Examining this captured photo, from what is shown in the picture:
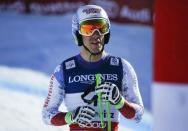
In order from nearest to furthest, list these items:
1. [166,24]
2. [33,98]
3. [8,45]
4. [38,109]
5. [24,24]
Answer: [166,24] → [38,109] → [33,98] → [8,45] → [24,24]

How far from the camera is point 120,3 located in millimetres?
14883

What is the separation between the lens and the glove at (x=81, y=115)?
386 cm

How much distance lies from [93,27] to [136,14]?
10.9 meters

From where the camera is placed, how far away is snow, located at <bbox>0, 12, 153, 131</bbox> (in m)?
7.36

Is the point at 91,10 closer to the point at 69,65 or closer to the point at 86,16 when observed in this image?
the point at 86,16

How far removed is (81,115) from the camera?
3.87 m

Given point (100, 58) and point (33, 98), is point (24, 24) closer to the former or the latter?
point (33, 98)

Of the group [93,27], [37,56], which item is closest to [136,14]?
[37,56]

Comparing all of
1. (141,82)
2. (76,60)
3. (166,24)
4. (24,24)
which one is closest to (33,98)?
(141,82)

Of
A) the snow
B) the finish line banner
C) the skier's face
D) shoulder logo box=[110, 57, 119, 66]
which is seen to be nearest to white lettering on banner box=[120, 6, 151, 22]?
the finish line banner

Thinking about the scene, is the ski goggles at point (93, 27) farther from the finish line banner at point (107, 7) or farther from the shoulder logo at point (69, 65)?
the finish line banner at point (107, 7)

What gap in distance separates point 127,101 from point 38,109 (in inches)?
152

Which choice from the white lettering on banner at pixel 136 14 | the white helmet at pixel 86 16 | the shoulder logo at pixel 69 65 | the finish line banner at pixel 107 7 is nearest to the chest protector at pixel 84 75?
the shoulder logo at pixel 69 65

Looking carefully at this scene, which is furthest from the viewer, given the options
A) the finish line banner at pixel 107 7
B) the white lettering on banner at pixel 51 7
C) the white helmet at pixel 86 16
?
the white lettering on banner at pixel 51 7
